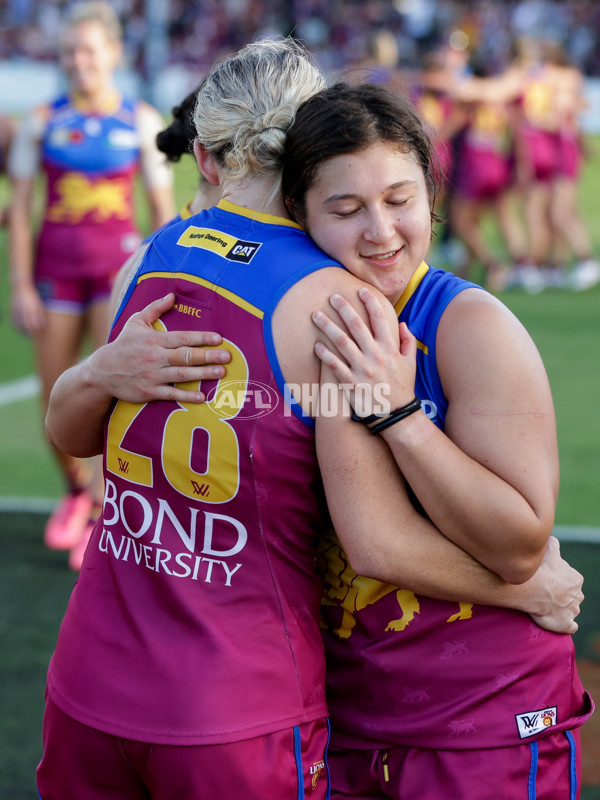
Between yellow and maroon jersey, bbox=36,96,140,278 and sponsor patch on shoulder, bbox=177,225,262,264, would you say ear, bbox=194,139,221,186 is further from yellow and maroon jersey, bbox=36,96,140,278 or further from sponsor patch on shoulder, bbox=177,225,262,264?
yellow and maroon jersey, bbox=36,96,140,278

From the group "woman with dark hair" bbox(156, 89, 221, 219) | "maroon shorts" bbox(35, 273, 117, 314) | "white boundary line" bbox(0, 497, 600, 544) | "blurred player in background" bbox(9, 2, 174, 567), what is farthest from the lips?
"maroon shorts" bbox(35, 273, 117, 314)

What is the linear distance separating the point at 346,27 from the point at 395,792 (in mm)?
33844

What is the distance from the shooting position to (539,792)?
1999 mm

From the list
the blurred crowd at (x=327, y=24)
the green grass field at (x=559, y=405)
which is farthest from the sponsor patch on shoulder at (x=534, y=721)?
the blurred crowd at (x=327, y=24)

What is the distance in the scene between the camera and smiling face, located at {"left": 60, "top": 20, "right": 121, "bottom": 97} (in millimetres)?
5434

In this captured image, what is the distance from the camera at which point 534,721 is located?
200 centimetres

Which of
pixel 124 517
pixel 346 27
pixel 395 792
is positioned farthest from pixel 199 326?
pixel 346 27

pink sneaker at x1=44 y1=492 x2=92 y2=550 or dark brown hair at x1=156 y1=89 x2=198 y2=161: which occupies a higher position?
dark brown hair at x1=156 y1=89 x2=198 y2=161

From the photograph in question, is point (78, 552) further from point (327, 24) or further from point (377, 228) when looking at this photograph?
point (327, 24)

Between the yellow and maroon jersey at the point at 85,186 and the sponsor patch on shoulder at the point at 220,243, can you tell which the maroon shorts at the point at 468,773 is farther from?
the yellow and maroon jersey at the point at 85,186

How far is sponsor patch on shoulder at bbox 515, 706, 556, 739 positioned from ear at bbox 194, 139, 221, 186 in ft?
3.93

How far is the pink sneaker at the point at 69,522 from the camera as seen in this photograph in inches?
206

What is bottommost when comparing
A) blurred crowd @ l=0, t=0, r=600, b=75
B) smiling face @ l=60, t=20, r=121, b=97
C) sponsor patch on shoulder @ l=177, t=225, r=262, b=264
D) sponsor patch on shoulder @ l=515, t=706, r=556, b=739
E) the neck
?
sponsor patch on shoulder @ l=515, t=706, r=556, b=739

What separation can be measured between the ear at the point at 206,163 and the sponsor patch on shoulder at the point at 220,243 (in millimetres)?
152
